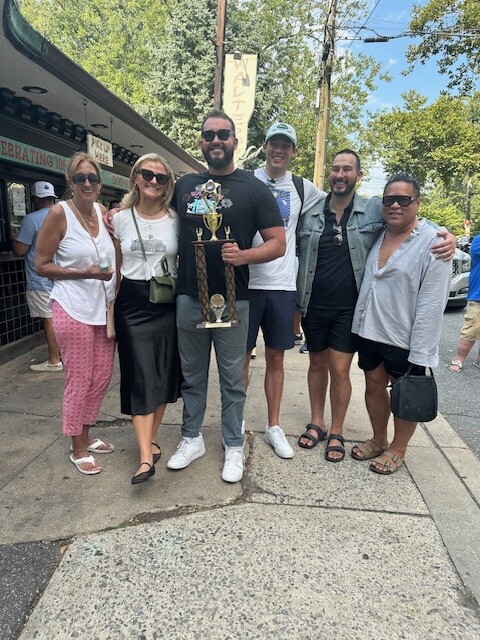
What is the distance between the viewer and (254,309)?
296cm

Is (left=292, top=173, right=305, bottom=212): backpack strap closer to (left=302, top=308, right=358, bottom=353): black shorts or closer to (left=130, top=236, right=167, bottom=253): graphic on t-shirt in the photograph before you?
(left=302, top=308, right=358, bottom=353): black shorts

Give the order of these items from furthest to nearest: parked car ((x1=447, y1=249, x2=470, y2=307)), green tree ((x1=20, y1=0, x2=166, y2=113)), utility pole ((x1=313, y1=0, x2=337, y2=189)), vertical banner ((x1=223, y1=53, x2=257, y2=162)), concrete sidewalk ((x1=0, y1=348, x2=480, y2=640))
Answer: green tree ((x1=20, y1=0, x2=166, y2=113)), utility pole ((x1=313, y1=0, x2=337, y2=189)), vertical banner ((x1=223, y1=53, x2=257, y2=162)), parked car ((x1=447, y1=249, x2=470, y2=307)), concrete sidewalk ((x1=0, y1=348, x2=480, y2=640))

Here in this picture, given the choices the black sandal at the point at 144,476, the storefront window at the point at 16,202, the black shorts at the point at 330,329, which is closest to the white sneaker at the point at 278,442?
the black shorts at the point at 330,329

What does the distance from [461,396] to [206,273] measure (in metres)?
3.65

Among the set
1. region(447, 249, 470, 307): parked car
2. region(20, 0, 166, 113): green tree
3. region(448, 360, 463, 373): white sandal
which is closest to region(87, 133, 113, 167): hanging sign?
region(448, 360, 463, 373): white sandal

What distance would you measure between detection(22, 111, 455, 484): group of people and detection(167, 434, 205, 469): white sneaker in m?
0.01

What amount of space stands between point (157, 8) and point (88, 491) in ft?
89.4

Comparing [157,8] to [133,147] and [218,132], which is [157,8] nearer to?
[133,147]

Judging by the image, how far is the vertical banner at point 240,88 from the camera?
10.8 m

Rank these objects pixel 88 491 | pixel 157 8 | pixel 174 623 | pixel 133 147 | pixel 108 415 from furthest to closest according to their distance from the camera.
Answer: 1. pixel 157 8
2. pixel 133 147
3. pixel 108 415
4. pixel 88 491
5. pixel 174 623

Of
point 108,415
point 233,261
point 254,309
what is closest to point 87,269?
point 233,261

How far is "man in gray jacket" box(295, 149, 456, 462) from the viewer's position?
9.50 feet

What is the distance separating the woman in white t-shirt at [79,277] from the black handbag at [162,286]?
25cm

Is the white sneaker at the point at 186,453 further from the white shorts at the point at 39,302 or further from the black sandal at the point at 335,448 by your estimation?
the white shorts at the point at 39,302
